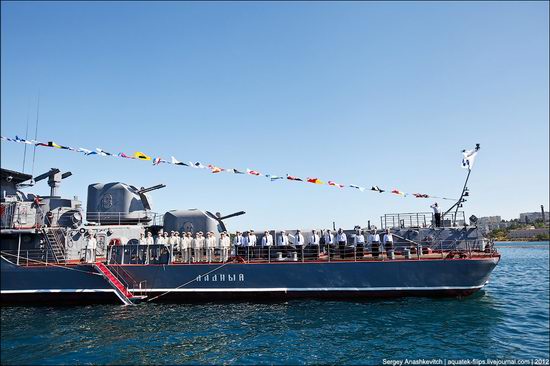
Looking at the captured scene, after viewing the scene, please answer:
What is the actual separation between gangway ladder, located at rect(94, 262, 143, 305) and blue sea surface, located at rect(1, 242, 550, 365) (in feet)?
2.72

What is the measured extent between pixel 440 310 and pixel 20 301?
2008 centimetres

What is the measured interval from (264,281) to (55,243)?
1139 cm

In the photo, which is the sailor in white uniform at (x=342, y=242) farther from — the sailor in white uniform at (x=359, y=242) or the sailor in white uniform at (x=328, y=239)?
the sailor in white uniform at (x=359, y=242)

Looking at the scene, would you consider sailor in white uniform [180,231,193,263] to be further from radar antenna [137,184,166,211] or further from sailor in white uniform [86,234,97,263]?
radar antenna [137,184,166,211]

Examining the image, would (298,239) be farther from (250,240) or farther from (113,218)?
(113,218)

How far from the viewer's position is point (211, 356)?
10398mm

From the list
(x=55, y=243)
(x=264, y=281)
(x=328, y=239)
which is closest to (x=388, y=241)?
(x=328, y=239)

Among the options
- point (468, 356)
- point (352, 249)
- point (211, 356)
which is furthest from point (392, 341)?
point (352, 249)

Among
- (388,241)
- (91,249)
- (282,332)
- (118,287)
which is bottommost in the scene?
(282,332)

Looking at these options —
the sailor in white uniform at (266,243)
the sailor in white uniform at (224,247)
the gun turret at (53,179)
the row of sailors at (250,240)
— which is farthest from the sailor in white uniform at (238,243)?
the gun turret at (53,179)

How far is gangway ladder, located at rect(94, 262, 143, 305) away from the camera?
1719 centimetres

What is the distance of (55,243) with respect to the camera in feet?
61.7

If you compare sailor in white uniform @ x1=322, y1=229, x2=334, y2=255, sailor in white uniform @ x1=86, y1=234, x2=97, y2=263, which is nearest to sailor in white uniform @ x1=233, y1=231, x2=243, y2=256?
sailor in white uniform @ x1=322, y1=229, x2=334, y2=255

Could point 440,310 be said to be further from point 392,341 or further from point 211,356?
point 211,356
